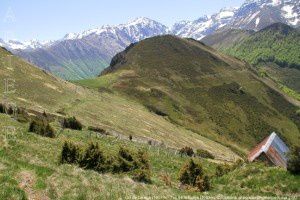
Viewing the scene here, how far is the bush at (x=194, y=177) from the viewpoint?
107 feet

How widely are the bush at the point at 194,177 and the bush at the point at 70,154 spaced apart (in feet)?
25.4

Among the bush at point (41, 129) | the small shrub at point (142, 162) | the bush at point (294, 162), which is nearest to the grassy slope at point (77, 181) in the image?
the bush at point (294, 162)

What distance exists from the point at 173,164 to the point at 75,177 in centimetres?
2487

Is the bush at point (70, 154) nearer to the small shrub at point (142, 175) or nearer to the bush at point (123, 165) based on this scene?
the bush at point (123, 165)

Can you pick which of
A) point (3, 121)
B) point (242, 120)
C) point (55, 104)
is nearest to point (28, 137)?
point (3, 121)

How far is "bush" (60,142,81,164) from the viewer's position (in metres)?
30.8

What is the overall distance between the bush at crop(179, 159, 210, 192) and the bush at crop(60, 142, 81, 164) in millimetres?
7732

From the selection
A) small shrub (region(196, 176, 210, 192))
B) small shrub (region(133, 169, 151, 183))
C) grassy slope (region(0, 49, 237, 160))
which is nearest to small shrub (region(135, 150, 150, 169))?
small shrub (region(133, 169, 151, 183))

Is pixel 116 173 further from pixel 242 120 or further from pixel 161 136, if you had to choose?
pixel 242 120

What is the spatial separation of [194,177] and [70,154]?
29.8ft

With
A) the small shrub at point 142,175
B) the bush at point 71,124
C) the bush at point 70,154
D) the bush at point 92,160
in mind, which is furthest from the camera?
the bush at point 71,124

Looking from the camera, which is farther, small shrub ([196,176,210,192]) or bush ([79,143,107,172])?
small shrub ([196,176,210,192])

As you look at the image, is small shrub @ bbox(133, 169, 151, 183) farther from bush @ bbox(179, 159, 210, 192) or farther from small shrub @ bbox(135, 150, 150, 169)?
bush @ bbox(179, 159, 210, 192)

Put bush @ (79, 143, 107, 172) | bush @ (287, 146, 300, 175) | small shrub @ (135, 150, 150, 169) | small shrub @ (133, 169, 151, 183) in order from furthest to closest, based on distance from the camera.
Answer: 1. small shrub @ (135, 150, 150, 169)
2. bush @ (287, 146, 300, 175)
3. bush @ (79, 143, 107, 172)
4. small shrub @ (133, 169, 151, 183)
